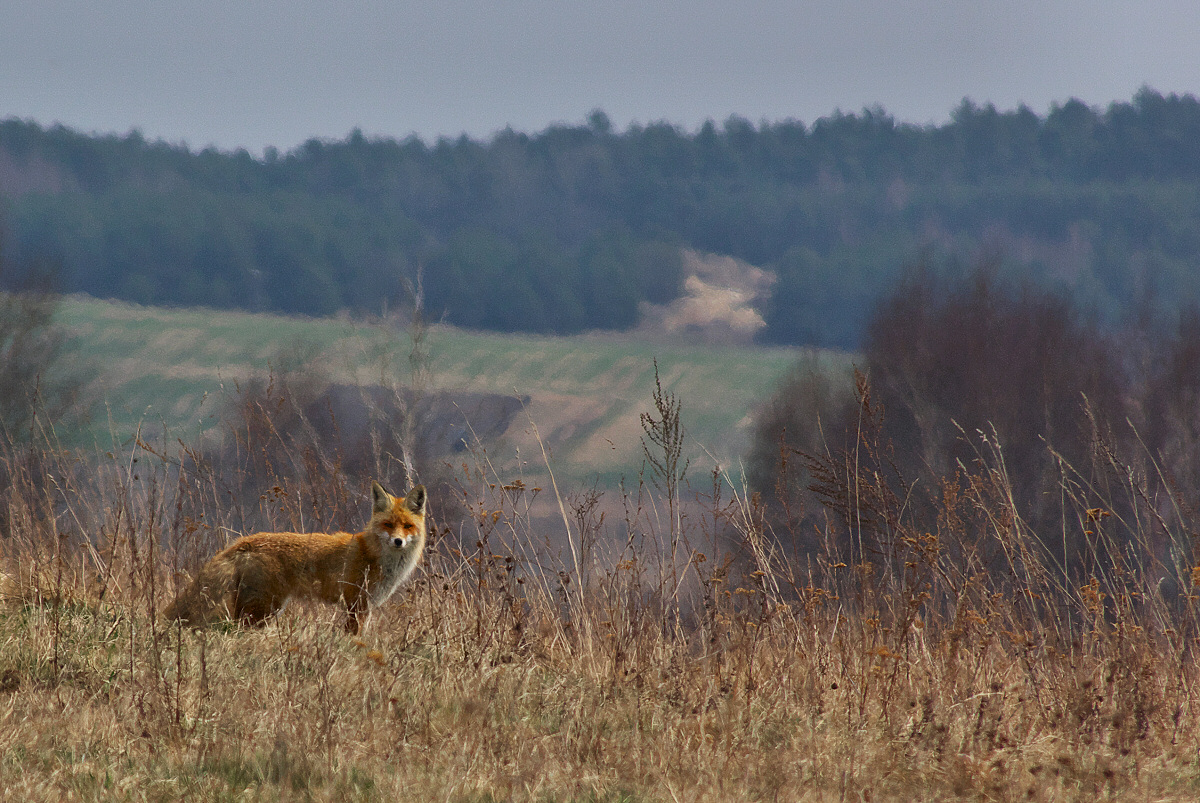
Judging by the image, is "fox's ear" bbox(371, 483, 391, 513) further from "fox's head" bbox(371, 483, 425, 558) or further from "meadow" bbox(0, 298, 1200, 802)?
"meadow" bbox(0, 298, 1200, 802)

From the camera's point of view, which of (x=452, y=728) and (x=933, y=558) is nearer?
(x=452, y=728)

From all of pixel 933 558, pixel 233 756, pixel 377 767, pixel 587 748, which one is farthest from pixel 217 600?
pixel 933 558

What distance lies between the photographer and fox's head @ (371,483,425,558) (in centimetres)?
493

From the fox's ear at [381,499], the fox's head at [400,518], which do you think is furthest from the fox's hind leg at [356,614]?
the fox's ear at [381,499]

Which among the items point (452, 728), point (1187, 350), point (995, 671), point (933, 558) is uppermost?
point (933, 558)

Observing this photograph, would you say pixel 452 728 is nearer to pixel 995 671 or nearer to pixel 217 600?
pixel 217 600

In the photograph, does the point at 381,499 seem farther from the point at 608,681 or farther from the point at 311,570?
the point at 608,681

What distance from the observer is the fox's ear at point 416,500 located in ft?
16.5

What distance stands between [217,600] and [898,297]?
117 ft

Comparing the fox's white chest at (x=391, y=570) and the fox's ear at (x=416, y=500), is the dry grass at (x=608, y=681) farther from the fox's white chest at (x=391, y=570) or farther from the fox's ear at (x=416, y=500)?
the fox's ear at (x=416, y=500)

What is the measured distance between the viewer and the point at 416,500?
507 centimetres

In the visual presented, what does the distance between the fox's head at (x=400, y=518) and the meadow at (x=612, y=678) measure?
35cm

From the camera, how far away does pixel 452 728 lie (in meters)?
3.77

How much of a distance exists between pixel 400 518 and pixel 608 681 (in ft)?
4.62
